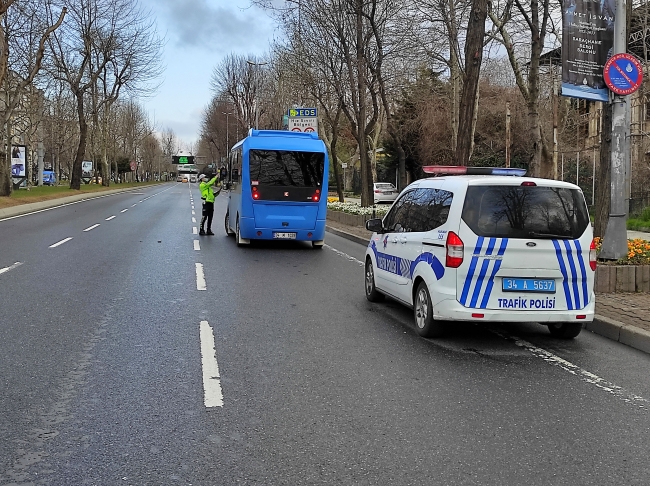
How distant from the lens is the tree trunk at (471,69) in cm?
1556

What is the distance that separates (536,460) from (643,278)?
21.8 ft

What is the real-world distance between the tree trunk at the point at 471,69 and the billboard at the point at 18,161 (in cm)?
4487

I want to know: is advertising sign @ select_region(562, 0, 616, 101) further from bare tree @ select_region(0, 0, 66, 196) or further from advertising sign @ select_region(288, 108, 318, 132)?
bare tree @ select_region(0, 0, 66, 196)

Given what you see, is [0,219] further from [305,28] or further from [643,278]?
[643,278]

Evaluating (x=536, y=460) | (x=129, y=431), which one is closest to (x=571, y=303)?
(x=536, y=460)

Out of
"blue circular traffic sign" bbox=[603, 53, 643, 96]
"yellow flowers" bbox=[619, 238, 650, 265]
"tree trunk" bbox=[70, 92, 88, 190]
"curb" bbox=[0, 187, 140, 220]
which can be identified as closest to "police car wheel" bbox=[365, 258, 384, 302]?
"yellow flowers" bbox=[619, 238, 650, 265]

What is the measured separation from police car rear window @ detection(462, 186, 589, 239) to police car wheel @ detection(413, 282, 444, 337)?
38.3 inches

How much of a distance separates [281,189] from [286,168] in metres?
0.55

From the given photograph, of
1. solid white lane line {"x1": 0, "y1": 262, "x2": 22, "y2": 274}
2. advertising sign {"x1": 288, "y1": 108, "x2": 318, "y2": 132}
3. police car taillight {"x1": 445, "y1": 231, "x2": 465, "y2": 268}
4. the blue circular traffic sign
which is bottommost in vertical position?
solid white lane line {"x1": 0, "y1": 262, "x2": 22, "y2": 274}

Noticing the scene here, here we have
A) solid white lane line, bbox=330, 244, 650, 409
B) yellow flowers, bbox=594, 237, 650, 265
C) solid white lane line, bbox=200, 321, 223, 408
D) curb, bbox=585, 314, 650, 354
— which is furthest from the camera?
yellow flowers, bbox=594, 237, 650, 265

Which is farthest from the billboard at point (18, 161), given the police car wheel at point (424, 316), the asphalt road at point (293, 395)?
the police car wheel at point (424, 316)

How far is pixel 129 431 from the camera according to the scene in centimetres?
477

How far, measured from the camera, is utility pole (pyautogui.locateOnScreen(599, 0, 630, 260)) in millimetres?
10820

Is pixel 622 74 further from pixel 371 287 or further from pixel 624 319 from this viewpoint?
pixel 371 287
